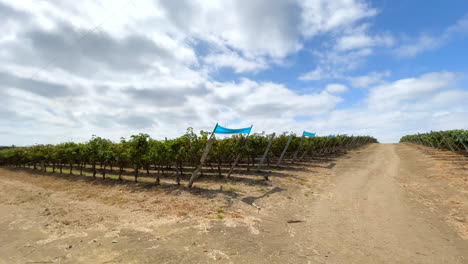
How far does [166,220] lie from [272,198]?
4.56m

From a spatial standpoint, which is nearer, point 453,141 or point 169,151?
point 169,151

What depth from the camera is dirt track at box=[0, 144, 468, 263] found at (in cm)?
474

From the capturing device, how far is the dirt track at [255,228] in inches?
187

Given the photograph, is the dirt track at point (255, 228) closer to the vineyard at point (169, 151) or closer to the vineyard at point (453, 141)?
the vineyard at point (169, 151)

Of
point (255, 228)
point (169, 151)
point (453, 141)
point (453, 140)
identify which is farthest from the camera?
point (453, 141)

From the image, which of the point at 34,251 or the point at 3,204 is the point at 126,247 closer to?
the point at 34,251

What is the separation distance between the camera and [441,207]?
304 inches

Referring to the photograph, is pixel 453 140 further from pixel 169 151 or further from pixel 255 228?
pixel 169 151

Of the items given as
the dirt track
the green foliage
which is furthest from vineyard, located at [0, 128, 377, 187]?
the green foliage

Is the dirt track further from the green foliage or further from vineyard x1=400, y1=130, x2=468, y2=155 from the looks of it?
vineyard x1=400, y1=130, x2=468, y2=155

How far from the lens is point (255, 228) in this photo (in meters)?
6.20

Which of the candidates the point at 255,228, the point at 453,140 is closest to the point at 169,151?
the point at 255,228

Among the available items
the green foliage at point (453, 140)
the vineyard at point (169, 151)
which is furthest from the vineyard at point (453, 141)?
the vineyard at point (169, 151)

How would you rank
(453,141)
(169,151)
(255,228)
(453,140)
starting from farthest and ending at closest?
(453,141) → (453,140) → (169,151) → (255,228)
